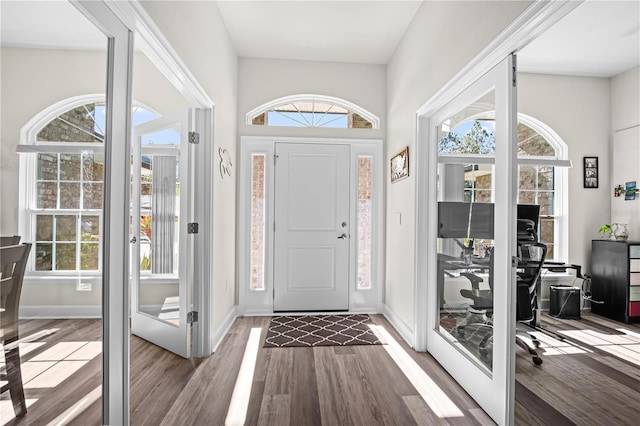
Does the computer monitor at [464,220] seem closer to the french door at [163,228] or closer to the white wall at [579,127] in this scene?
the french door at [163,228]

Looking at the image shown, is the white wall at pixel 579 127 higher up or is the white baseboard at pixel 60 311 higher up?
the white wall at pixel 579 127

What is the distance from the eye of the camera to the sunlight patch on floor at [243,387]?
1929 millimetres

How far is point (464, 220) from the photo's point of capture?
7.89 feet

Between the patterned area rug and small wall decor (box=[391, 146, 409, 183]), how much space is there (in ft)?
5.17

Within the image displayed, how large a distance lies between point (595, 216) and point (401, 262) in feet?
9.77

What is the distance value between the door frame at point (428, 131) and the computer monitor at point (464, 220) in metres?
0.15

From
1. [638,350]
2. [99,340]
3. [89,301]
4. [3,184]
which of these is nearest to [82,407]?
[99,340]

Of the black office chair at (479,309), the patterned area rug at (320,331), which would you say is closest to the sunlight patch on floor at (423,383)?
the patterned area rug at (320,331)

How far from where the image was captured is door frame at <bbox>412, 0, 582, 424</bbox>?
1.61 metres

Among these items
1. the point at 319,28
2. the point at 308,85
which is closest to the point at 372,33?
the point at 319,28

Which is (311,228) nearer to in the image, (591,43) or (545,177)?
(545,177)

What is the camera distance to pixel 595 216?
14.5ft

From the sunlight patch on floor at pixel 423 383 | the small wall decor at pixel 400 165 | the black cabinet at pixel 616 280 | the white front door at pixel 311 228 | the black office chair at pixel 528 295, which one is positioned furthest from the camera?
the white front door at pixel 311 228

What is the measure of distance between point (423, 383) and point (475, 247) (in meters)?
1.00
